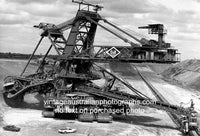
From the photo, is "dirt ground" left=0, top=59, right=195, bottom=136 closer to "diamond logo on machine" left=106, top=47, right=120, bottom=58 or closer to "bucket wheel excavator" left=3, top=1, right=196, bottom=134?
"bucket wheel excavator" left=3, top=1, right=196, bottom=134

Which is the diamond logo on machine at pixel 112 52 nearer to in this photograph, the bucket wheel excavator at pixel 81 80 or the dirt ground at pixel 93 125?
the bucket wheel excavator at pixel 81 80

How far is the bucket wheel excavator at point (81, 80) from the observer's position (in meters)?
39.2

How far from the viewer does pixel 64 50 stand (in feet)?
146

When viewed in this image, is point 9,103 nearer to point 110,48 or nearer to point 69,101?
point 69,101

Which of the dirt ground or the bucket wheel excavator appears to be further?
the bucket wheel excavator

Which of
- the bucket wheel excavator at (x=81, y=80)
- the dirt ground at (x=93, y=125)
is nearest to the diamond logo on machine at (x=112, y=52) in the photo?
the bucket wheel excavator at (x=81, y=80)

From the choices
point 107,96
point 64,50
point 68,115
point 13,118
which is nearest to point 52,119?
point 68,115

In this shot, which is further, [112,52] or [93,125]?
[112,52]

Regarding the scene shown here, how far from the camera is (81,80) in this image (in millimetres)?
43469

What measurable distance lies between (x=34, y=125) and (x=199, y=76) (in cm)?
8121

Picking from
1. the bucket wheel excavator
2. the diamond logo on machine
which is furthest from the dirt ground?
the diamond logo on machine

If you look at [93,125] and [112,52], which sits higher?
[112,52]

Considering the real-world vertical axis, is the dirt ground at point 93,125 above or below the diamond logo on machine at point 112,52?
below

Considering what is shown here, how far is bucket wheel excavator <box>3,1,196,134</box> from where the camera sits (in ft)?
129
